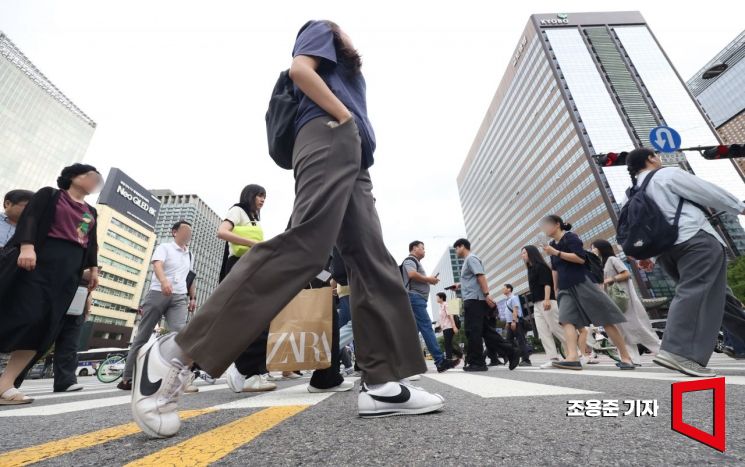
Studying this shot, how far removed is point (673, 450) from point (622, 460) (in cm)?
14

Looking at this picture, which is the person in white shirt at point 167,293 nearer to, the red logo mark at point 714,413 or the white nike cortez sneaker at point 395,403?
the white nike cortez sneaker at point 395,403

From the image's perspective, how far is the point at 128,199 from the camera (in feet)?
205

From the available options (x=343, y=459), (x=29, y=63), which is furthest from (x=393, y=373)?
(x=29, y=63)

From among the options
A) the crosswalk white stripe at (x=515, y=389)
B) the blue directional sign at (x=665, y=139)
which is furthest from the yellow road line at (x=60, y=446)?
the blue directional sign at (x=665, y=139)

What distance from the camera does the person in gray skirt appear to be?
4.10 meters

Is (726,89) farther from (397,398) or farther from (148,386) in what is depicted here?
(148,386)

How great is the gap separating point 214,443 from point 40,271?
2.66 meters

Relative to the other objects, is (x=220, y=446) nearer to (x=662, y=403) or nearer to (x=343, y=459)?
(x=343, y=459)

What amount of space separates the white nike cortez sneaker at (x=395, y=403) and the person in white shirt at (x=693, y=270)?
206cm

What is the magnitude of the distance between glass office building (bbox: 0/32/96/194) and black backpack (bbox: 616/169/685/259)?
7859 cm

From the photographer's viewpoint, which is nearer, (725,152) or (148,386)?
(148,386)

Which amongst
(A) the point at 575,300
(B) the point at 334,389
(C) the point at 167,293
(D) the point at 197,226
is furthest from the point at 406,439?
(D) the point at 197,226

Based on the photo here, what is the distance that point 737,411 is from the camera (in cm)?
111

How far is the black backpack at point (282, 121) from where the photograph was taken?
5.29ft
